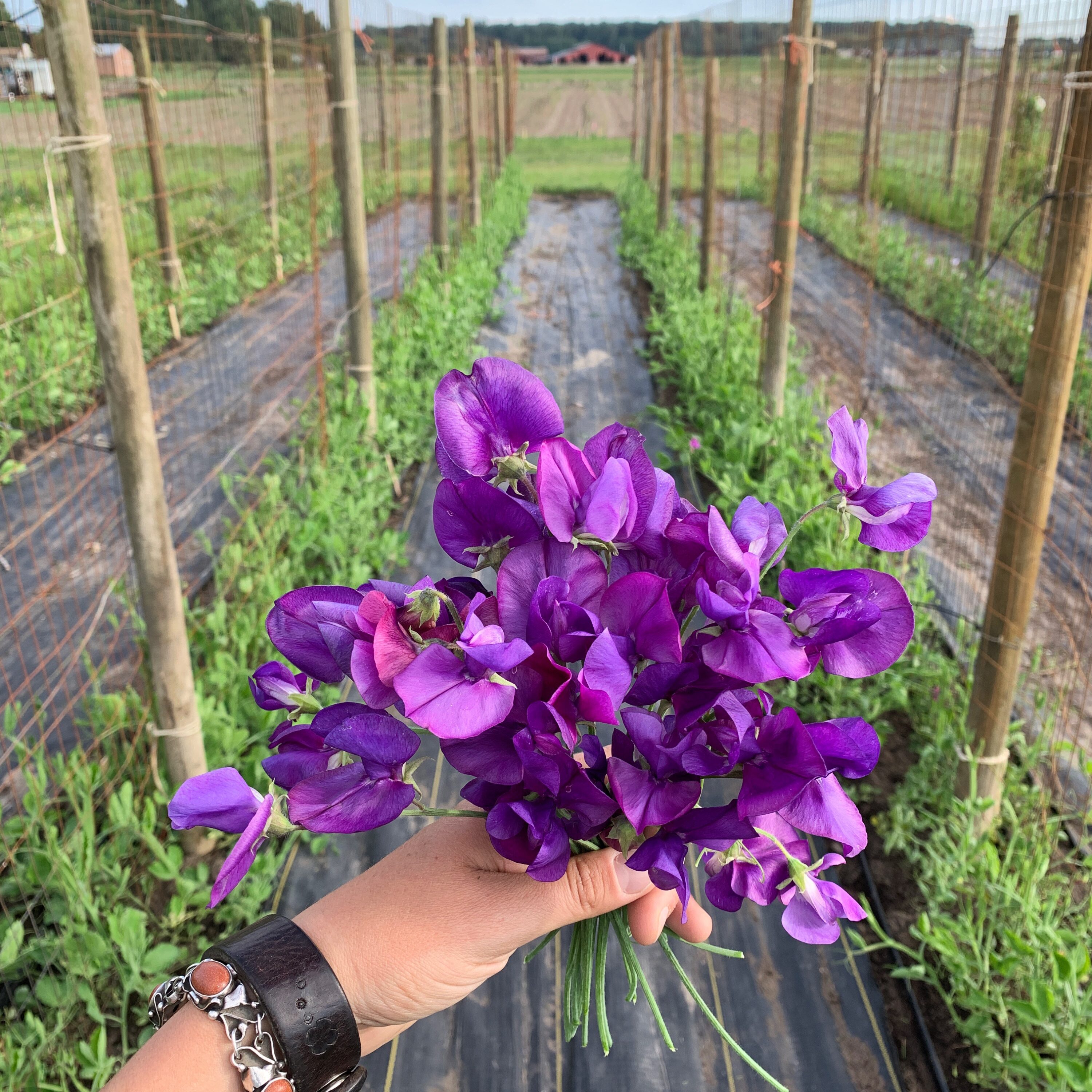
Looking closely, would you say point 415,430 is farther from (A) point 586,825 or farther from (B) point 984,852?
(A) point 586,825

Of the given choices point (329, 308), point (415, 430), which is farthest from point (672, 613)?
point (329, 308)

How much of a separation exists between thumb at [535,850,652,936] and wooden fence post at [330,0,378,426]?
3.72 metres

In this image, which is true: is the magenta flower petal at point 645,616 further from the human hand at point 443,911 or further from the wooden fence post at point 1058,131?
the wooden fence post at point 1058,131

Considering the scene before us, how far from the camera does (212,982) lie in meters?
0.78

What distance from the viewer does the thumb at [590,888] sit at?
2.71 ft

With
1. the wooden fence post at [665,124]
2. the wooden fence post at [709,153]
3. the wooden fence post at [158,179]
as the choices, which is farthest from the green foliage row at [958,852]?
the wooden fence post at [665,124]

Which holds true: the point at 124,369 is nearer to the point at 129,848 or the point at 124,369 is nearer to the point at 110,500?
the point at 129,848

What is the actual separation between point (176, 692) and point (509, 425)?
5.82ft

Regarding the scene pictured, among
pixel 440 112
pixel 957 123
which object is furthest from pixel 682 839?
pixel 957 123

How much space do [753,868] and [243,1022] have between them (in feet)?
1.43

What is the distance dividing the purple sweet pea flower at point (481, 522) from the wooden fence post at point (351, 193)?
367cm

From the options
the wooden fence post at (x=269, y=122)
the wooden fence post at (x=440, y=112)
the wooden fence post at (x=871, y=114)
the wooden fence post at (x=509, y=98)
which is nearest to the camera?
the wooden fence post at (x=440, y=112)

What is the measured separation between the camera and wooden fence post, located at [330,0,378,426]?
3891 millimetres

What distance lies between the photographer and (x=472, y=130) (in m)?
8.41
